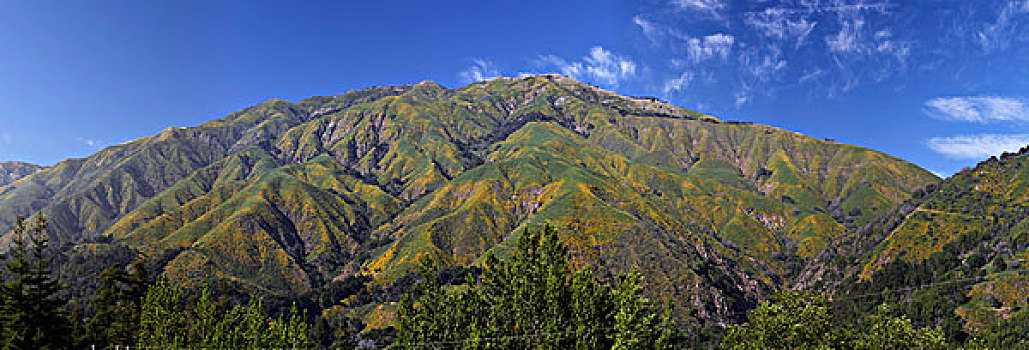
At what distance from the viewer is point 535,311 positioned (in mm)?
53531

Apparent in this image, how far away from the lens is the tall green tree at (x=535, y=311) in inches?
1982

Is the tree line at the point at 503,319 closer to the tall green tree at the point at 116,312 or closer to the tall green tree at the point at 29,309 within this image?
the tall green tree at the point at 29,309

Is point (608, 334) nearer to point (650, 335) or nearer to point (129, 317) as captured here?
point (650, 335)

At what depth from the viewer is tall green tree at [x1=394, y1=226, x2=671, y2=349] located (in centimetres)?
5034

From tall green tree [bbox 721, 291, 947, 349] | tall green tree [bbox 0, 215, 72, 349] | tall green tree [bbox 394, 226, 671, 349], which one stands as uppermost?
tall green tree [bbox 0, 215, 72, 349]

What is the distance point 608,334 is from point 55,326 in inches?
2481

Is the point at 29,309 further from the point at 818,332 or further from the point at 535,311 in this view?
the point at 818,332

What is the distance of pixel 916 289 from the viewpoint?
189 meters

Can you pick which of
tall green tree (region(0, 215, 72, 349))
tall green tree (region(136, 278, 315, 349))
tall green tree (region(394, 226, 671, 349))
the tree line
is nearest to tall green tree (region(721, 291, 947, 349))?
the tree line

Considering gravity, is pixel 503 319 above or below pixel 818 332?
above

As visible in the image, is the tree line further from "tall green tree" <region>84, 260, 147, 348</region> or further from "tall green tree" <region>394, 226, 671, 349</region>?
"tall green tree" <region>84, 260, 147, 348</region>

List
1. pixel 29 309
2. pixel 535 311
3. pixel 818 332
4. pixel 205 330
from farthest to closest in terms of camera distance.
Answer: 1. pixel 205 330
2. pixel 818 332
3. pixel 29 309
4. pixel 535 311

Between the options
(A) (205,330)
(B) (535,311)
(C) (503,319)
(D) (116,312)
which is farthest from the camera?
(D) (116,312)

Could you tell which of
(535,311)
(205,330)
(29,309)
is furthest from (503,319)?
(29,309)
